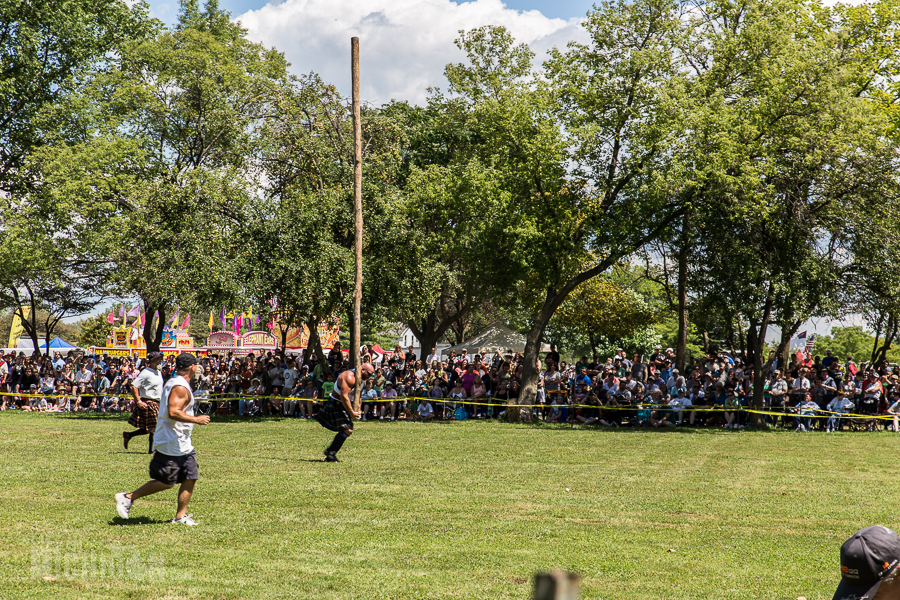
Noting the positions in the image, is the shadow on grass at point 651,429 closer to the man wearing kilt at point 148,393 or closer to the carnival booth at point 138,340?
the man wearing kilt at point 148,393

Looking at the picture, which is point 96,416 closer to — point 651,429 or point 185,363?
point 651,429

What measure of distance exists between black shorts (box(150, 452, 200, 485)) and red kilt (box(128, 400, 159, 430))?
6.55 metres

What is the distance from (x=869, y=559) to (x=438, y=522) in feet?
18.4

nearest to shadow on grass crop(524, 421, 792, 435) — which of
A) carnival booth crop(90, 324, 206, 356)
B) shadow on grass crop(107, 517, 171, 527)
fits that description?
shadow on grass crop(107, 517, 171, 527)

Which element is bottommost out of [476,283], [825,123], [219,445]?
[219,445]

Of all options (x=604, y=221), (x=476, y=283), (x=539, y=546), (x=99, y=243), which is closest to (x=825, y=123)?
(x=604, y=221)

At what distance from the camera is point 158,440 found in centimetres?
807

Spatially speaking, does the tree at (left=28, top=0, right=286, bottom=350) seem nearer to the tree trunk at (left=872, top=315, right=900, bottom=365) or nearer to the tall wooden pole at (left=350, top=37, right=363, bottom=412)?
the tall wooden pole at (left=350, top=37, right=363, bottom=412)

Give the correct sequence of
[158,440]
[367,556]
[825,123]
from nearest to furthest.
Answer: [367,556] → [158,440] → [825,123]

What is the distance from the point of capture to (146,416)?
14422 mm

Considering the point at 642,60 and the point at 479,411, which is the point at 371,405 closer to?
the point at 479,411

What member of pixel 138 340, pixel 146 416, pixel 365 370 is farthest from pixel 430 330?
pixel 138 340

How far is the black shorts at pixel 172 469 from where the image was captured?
26.1 feet

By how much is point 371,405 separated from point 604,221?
9.14 meters
